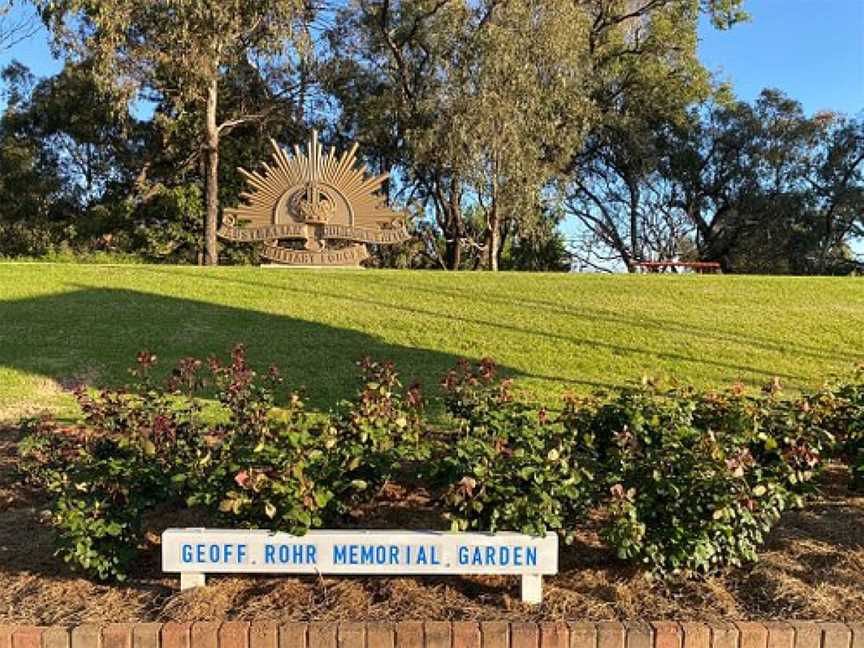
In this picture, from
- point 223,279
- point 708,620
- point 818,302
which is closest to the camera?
point 708,620

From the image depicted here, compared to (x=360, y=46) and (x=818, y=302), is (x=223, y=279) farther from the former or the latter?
(x=360, y=46)

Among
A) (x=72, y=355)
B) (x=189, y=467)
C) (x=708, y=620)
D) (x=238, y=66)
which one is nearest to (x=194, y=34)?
(x=238, y=66)

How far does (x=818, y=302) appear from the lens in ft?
34.9

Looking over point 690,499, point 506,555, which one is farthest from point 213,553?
point 690,499

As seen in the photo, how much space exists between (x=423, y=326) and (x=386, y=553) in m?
6.16

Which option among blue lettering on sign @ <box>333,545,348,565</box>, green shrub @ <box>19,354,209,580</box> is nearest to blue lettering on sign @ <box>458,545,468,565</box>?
blue lettering on sign @ <box>333,545,348,565</box>

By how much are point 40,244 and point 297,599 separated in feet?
87.8

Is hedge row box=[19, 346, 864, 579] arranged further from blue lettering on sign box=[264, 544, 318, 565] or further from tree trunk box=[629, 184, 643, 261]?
tree trunk box=[629, 184, 643, 261]

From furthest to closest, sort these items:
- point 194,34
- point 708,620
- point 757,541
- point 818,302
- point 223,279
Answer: point 194,34 < point 223,279 < point 818,302 < point 757,541 < point 708,620

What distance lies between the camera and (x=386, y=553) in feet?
9.27

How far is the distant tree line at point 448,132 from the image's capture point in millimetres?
20562

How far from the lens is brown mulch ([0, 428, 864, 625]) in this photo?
2.76 m

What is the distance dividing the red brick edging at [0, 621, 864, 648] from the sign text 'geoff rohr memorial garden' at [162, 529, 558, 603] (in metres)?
0.22

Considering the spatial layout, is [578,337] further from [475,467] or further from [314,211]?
[314,211]
